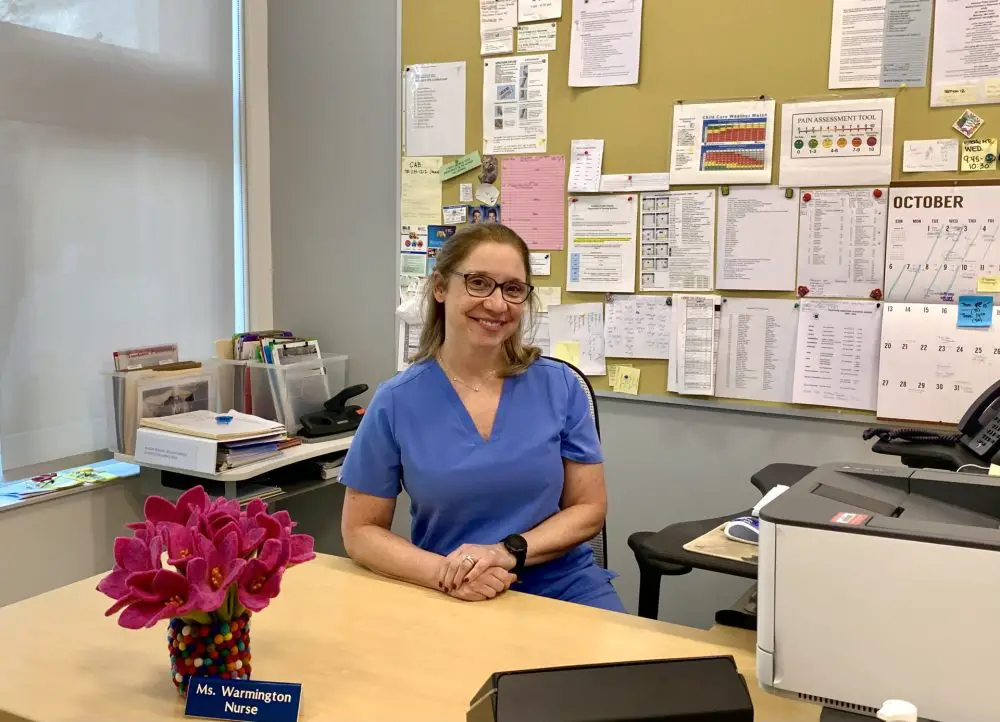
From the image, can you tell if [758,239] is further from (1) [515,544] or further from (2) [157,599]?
(2) [157,599]

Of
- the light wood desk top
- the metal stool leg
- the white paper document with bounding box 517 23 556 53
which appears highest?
the white paper document with bounding box 517 23 556 53

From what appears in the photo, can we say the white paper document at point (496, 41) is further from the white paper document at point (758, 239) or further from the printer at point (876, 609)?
the printer at point (876, 609)

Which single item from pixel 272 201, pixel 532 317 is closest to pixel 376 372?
pixel 272 201

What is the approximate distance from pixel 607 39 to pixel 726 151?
53 centimetres

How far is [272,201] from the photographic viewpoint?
331cm

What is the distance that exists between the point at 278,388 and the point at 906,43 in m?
2.18

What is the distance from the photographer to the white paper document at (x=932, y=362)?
84.7 inches

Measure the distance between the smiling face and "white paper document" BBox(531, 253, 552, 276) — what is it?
0.92 metres

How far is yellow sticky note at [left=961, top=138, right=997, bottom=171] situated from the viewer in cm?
213

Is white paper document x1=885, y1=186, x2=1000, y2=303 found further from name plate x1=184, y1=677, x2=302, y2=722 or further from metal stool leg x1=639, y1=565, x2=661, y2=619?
name plate x1=184, y1=677, x2=302, y2=722

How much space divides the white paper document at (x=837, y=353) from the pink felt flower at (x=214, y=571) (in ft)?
5.84

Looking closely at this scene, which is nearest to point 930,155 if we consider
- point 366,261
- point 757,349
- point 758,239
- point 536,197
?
point 758,239

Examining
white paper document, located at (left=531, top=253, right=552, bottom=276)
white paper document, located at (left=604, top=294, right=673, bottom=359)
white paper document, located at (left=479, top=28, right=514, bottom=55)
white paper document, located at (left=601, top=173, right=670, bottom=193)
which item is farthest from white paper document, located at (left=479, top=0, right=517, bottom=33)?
white paper document, located at (left=604, top=294, right=673, bottom=359)

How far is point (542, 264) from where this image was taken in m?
2.75
